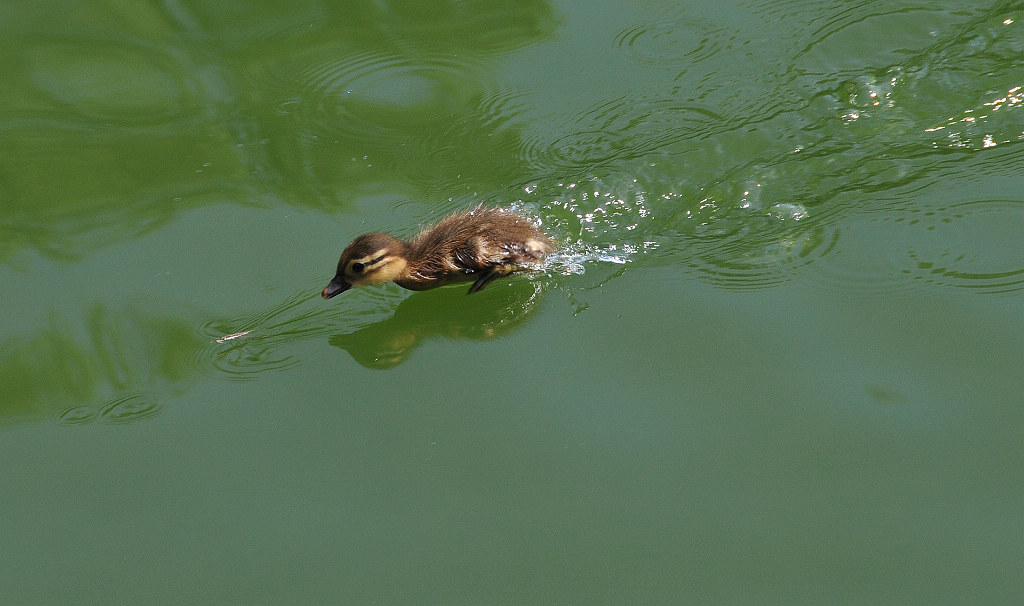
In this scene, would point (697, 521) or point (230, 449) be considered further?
point (230, 449)

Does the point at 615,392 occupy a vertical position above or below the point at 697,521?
above

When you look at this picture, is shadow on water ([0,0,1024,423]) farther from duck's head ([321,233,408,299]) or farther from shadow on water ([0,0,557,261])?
duck's head ([321,233,408,299])

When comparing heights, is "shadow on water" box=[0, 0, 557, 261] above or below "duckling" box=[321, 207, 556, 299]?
above

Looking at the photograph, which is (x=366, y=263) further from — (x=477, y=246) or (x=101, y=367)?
(x=101, y=367)

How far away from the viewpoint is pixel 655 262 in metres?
5.27

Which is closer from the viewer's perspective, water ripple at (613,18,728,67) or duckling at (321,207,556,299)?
duckling at (321,207,556,299)

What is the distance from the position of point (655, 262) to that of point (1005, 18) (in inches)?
113

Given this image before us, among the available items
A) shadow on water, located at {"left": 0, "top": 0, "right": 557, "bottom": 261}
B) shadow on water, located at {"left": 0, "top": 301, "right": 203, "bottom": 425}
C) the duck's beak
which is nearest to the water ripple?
shadow on water, located at {"left": 0, "top": 0, "right": 557, "bottom": 261}

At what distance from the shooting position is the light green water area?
3.91 metres

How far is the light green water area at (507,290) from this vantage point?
3.91 m

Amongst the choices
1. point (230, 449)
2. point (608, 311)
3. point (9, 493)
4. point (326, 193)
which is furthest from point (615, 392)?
point (9, 493)

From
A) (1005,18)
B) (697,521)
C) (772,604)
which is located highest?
(1005,18)

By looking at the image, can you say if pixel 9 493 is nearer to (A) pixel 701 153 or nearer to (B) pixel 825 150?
(A) pixel 701 153

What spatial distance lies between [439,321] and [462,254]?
1.13 ft
